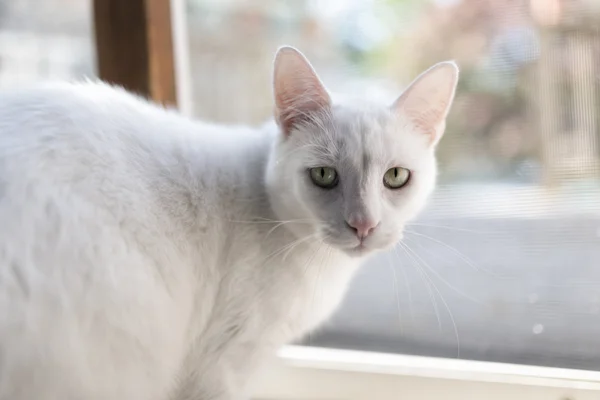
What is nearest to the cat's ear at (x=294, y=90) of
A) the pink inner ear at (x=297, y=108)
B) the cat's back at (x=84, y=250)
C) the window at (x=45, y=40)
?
the pink inner ear at (x=297, y=108)

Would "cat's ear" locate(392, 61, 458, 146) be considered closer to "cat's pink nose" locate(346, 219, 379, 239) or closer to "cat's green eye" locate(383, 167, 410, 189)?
"cat's green eye" locate(383, 167, 410, 189)

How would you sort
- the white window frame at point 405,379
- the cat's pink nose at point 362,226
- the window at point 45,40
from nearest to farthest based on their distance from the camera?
the cat's pink nose at point 362,226
the white window frame at point 405,379
the window at point 45,40

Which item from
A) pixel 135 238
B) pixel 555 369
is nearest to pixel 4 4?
pixel 135 238

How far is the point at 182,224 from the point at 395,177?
40 centimetres

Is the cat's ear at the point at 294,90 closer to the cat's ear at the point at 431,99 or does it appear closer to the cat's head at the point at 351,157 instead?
the cat's head at the point at 351,157

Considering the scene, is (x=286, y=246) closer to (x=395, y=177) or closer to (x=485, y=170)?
(x=395, y=177)

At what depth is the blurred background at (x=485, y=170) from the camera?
1.25 m

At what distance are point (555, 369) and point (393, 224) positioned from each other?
1.65ft

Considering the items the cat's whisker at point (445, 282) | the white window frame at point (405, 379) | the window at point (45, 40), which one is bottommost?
the white window frame at point (405, 379)

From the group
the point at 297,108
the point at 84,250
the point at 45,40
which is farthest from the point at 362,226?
the point at 45,40

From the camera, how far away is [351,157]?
3.57 feet

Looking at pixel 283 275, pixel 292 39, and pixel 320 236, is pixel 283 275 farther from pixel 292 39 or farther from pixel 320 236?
pixel 292 39

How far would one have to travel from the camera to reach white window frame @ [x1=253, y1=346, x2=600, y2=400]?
1221 millimetres

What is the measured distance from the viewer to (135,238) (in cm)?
102
